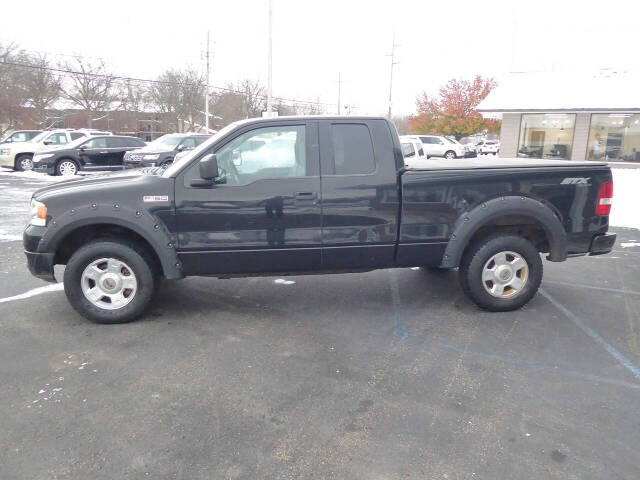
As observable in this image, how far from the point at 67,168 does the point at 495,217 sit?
16.7 metres

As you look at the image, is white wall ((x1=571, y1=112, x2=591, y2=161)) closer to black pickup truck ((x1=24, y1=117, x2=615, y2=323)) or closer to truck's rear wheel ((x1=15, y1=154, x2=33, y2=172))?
black pickup truck ((x1=24, y1=117, x2=615, y2=323))

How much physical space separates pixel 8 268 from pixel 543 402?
6.39 metres

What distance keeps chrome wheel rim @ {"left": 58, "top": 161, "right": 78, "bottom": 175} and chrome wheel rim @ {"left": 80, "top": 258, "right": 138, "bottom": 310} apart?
14750 millimetres

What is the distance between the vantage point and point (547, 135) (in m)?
24.6

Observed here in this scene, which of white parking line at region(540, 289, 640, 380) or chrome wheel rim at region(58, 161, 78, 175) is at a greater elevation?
chrome wheel rim at region(58, 161, 78, 175)

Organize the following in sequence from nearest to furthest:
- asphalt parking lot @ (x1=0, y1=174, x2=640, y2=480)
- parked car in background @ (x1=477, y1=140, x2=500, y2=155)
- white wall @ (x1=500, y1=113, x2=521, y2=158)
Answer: asphalt parking lot @ (x1=0, y1=174, x2=640, y2=480)
white wall @ (x1=500, y1=113, x2=521, y2=158)
parked car in background @ (x1=477, y1=140, x2=500, y2=155)

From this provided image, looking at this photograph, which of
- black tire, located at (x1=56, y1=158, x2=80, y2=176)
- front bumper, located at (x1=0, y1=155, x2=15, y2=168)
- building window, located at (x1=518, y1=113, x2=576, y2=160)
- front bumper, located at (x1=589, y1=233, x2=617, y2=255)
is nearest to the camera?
front bumper, located at (x1=589, y1=233, x2=617, y2=255)

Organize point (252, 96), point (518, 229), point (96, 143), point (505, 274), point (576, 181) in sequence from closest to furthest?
1. point (576, 181)
2. point (505, 274)
3. point (518, 229)
4. point (96, 143)
5. point (252, 96)

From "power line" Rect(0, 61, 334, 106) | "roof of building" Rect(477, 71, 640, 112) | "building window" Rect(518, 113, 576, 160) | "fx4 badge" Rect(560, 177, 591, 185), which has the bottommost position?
"fx4 badge" Rect(560, 177, 591, 185)

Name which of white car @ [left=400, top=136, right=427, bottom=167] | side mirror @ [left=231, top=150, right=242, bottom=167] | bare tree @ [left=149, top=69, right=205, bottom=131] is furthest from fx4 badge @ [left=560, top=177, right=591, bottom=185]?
bare tree @ [left=149, top=69, right=205, bottom=131]

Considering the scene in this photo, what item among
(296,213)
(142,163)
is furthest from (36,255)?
(142,163)

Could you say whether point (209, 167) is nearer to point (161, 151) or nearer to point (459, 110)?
point (161, 151)

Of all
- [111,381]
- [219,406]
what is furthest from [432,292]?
[111,381]

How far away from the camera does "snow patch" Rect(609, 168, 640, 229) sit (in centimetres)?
1012
